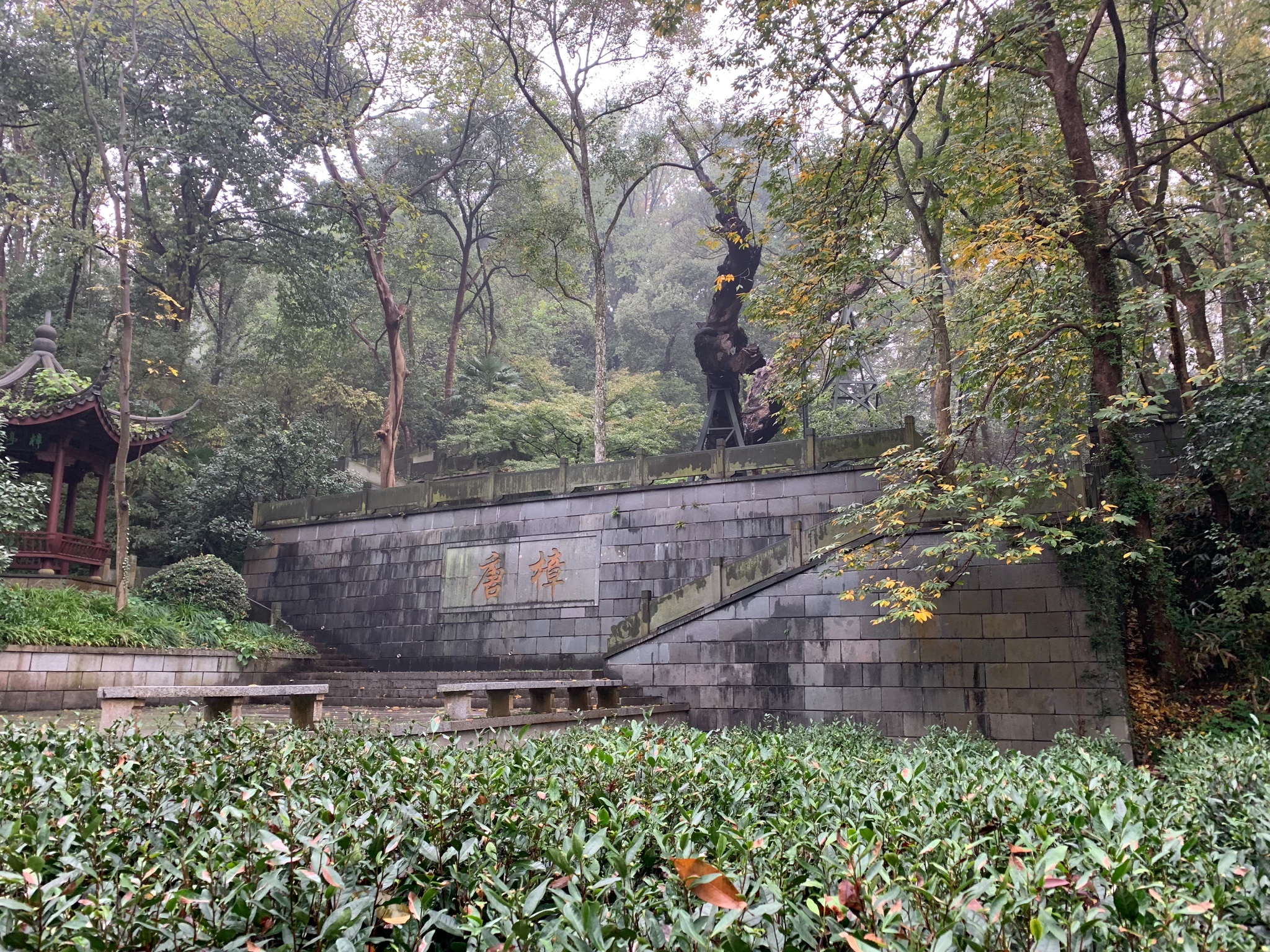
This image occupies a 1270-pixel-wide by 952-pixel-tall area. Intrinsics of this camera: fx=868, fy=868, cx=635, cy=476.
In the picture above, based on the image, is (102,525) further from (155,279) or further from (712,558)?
(712,558)

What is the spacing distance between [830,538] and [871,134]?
463 cm

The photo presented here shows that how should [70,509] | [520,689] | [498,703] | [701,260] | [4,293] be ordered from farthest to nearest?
[701,260] → [4,293] → [70,509] → [520,689] → [498,703]

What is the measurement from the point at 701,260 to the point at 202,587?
23.6 meters

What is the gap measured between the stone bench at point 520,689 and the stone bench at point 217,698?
2.91 feet

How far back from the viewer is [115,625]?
38.9ft

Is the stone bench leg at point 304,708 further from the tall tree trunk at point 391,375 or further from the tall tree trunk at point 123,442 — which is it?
the tall tree trunk at point 391,375

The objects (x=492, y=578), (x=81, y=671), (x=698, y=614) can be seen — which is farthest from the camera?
(x=492, y=578)

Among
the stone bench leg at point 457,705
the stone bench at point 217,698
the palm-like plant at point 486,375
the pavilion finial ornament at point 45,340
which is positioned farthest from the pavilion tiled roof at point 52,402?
the palm-like plant at point 486,375

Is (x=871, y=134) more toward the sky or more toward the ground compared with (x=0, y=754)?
more toward the sky

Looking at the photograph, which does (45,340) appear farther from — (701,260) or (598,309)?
(701,260)

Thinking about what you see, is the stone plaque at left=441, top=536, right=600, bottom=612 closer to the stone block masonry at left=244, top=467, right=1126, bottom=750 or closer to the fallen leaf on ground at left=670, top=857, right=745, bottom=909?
the stone block masonry at left=244, top=467, right=1126, bottom=750

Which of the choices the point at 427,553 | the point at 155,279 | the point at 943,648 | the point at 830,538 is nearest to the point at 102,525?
the point at 427,553

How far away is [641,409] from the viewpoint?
927 inches

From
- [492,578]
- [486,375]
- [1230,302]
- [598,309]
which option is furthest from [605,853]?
[486,375]
